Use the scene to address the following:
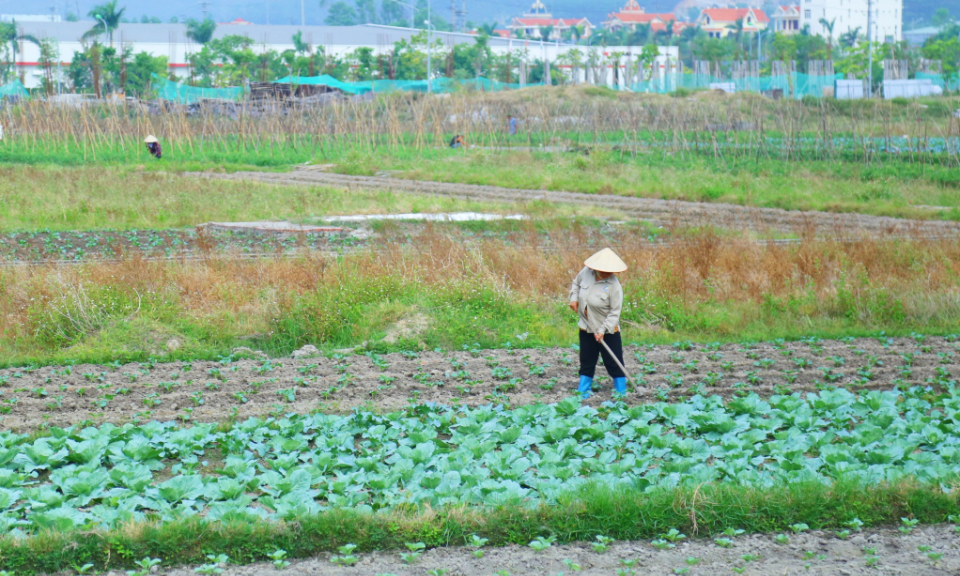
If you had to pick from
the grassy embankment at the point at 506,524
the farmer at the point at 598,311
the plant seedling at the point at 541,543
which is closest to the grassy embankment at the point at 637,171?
the farmer at the point at 598,311

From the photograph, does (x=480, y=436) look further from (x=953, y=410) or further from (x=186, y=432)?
(x=953, y=410)

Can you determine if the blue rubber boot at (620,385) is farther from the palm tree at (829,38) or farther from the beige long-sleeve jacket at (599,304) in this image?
the palm tree at (829,38)

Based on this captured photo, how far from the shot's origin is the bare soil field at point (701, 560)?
4.74 meters

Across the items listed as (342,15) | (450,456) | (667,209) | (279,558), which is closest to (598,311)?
(450,456)

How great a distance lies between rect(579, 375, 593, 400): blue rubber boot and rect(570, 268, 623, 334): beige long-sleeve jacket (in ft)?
1.45

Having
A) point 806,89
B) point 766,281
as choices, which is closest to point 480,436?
point 766,281

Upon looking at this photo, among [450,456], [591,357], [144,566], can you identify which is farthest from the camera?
[591,357]

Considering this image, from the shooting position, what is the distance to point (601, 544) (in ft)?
16.4

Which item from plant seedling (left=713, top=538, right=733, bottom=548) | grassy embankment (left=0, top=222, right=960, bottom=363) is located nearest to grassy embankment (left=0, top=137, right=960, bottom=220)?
grassy embankment (left=0, top=222, right=960, bottom=363)

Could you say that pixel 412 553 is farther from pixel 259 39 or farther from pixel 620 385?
pixel 259 39

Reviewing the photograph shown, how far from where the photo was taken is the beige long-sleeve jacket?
782 centimetres

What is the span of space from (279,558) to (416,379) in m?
3.70

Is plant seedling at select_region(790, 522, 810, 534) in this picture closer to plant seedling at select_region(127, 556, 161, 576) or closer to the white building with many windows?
plant seedling at select_region(127, 556, 161, 576)

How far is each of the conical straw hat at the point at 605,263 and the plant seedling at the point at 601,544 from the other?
9.86 ft
